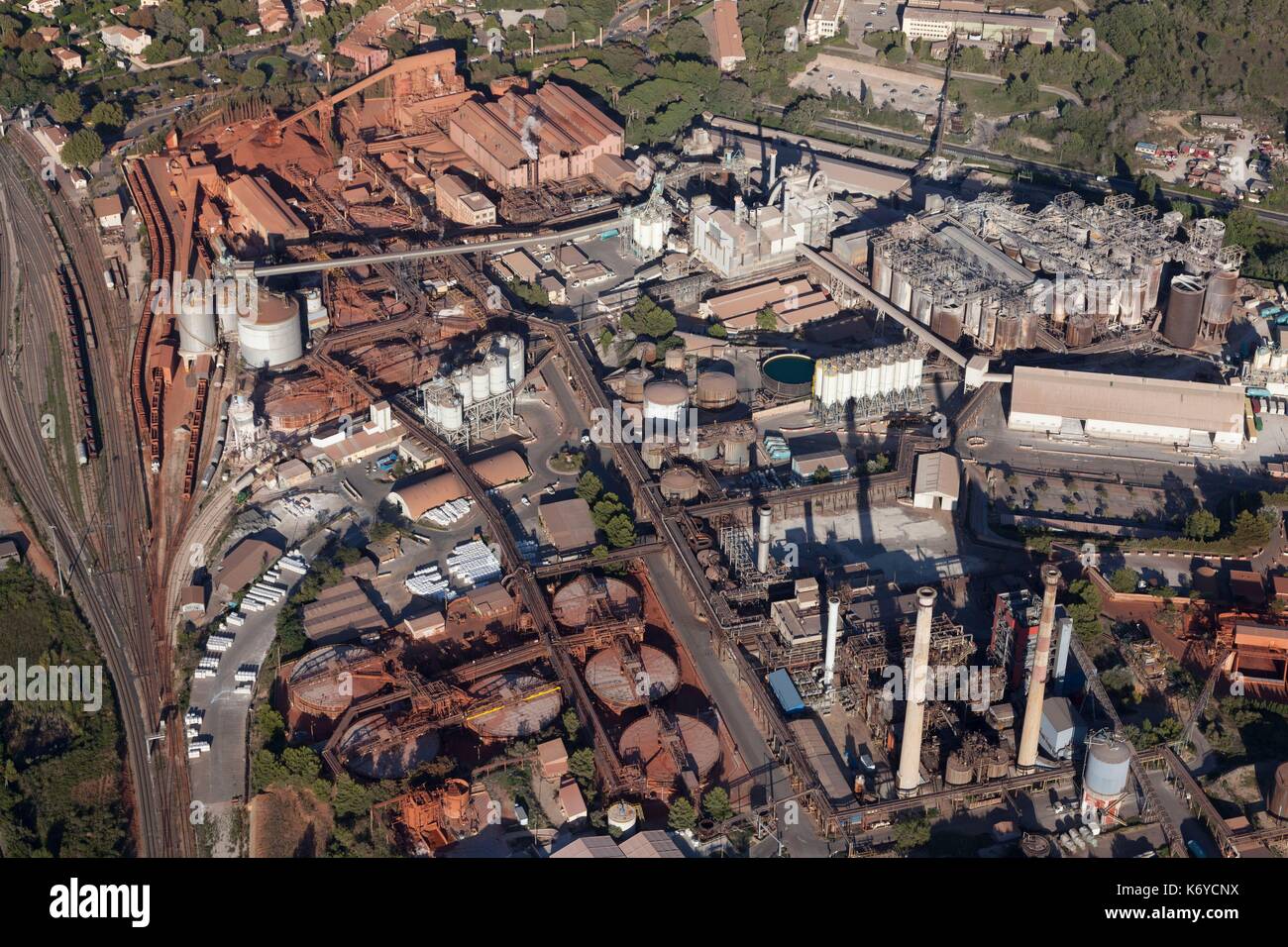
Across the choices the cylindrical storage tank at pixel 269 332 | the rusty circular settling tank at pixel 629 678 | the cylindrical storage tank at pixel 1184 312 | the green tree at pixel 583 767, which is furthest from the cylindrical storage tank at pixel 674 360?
the green tree at pixel 583 767

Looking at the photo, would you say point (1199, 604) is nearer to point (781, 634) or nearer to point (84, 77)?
point (781, 634)

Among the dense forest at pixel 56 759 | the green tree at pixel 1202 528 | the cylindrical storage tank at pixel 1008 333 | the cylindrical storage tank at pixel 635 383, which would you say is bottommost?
the dense forest at pixel 56 759

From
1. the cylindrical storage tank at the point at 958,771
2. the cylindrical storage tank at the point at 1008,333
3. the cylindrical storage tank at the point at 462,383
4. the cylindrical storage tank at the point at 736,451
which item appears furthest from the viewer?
the cylindrical storage tank at the point at 1008,333

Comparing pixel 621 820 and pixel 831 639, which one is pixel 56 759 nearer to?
pixel 621 820

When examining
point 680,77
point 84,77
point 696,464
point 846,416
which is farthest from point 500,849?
point 84,77

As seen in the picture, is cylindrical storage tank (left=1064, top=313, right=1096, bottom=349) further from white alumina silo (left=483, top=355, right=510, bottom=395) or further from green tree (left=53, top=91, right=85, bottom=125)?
green tree (left=53, top=91, right=85, bottom=125)

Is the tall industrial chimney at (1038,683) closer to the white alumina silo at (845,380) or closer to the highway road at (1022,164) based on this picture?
the white alumina silo at (845,380)
